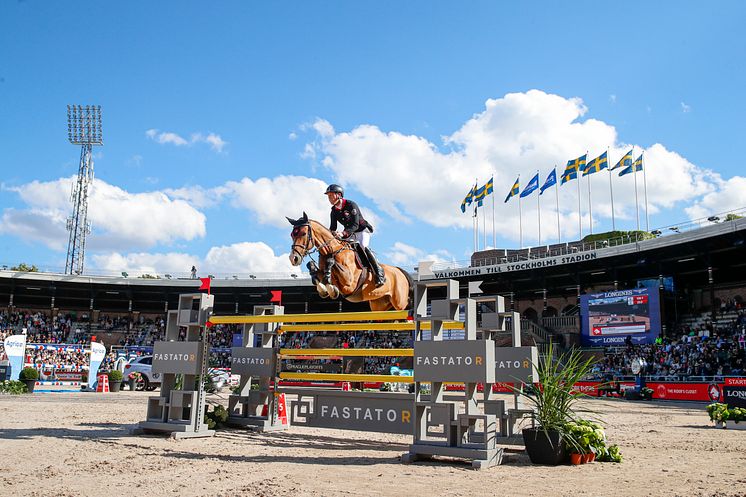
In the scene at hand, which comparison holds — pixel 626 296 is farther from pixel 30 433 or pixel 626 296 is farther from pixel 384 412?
pixel 30 433

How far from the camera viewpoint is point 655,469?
20.5 ft

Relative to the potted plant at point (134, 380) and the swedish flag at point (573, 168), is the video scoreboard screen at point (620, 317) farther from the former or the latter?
the potted plant at point (134, 380)

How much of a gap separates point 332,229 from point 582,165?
29.0 m

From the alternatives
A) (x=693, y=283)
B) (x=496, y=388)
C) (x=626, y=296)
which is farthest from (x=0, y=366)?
(x=693, y=283)

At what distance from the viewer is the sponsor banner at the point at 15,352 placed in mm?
22156

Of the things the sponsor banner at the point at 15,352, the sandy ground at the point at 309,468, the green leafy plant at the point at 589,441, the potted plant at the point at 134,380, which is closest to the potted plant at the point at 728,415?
the sandy ground at the point at 309,468

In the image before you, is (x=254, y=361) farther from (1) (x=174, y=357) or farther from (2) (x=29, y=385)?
(2) (x=29, y=385)

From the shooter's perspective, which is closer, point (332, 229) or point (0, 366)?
point (332, 229)

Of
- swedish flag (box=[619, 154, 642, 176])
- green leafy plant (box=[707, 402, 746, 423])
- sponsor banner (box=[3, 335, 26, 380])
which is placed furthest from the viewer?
swedish flag (box=[619, 154, 642, 176])

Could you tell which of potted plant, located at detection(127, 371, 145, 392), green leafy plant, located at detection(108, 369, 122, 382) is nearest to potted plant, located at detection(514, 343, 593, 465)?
green leafy plant, located at detection(108, 369, 122, 382)

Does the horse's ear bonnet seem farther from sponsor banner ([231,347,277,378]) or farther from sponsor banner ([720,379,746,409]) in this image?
sponsor banner ([720,379,746,409])

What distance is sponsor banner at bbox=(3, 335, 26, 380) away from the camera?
22156mm

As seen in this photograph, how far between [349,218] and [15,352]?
62.1 ft

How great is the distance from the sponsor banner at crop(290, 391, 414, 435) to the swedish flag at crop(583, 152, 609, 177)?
3016 centimetres
